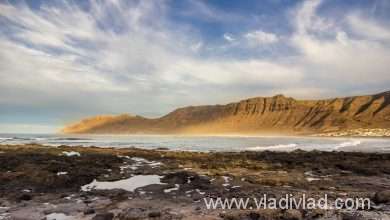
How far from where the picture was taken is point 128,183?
13320 mm

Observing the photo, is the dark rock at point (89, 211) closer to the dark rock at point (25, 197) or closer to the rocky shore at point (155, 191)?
the rocky shore at point (155, 191)

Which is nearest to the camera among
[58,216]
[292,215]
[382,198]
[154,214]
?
[292,215]

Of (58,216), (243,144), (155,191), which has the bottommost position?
(58,216)

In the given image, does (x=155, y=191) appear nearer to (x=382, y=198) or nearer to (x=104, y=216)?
(x=104, y=216)

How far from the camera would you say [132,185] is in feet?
42.3

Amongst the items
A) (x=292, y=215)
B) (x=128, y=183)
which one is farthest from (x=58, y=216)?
(x=292, y=215)

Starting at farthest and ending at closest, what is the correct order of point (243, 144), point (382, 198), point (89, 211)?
1. point (243, 144)
2. point (382, 198)
3. point (89, 211)

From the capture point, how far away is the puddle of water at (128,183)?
12.5m

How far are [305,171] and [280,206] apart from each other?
9.11 meters

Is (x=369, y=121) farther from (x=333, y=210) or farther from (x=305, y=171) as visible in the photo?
(x=333, y=210)

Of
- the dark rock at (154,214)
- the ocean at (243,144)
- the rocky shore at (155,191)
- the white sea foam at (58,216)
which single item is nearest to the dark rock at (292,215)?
the rocky shore at (155,191)

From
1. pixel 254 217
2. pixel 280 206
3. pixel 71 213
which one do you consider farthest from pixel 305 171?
pixel 71 213

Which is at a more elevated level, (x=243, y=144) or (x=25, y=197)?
(x=243, y=144)

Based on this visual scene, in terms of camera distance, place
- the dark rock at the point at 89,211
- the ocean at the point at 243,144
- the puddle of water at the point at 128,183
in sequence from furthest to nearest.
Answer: the ocean at the point at 243,144, the puddle of water at the point at 128,183, the dark rock at the point at 89,211
